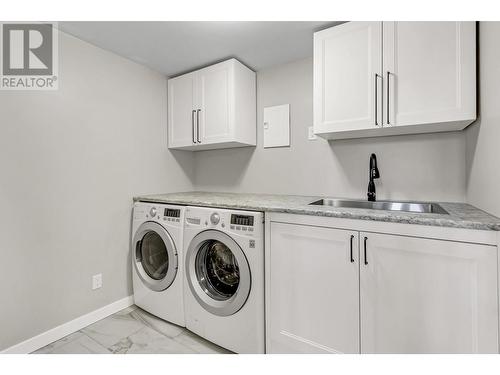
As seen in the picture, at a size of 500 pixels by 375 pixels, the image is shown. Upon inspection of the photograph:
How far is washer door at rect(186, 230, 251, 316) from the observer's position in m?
1.62

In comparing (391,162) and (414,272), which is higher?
A: (391,162)

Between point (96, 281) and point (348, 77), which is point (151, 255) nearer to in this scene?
point (96, 281)

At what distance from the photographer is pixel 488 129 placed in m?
1.17

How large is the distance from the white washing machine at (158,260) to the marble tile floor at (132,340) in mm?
94

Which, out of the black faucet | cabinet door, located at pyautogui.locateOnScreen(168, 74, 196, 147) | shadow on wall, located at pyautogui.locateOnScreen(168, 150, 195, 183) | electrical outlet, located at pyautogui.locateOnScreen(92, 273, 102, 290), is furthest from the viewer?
shadow on wall, located at pyautogui.locateOnScreen(168, 150, 195, 183)

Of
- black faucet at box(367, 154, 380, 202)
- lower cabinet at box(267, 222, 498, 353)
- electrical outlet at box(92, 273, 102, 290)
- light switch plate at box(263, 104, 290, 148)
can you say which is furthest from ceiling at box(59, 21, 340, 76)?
electrical outlet at box(92, 273, 102, 290)

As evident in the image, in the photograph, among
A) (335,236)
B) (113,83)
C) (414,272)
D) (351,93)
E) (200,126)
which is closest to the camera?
(414,272)

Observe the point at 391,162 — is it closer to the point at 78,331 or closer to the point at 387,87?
the point at 387,87

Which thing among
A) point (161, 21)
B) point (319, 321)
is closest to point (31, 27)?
point (161, 21)

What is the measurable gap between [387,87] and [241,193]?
60.2 inches

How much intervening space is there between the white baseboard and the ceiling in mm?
2114

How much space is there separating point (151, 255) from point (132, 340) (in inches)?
25.4

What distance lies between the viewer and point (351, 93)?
157 centimetres

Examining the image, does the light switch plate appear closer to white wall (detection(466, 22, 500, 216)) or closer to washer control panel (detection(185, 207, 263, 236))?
washer control panel (detection(185, 207, 263, 236))
